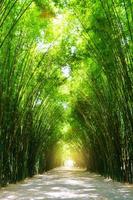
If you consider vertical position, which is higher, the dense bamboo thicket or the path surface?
the dense bamboo thicket

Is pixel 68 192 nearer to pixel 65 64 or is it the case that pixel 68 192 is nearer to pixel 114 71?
pixel 114 71

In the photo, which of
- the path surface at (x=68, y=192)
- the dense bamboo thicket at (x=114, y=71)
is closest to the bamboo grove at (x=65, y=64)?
the dense bamboo thicket at (x=114, y=71)

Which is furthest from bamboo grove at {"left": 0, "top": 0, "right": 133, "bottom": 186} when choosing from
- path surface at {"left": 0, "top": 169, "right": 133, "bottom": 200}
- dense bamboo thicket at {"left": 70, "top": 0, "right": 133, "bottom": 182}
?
path surface at {"left": 0, "top": 169, "right": 133, "bottom": 200}

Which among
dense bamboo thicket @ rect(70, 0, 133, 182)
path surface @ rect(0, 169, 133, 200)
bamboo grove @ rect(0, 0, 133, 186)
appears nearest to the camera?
path surface @ rect(0, 169, 133, 200)

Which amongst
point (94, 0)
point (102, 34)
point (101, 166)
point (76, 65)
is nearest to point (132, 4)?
point (94, 0)

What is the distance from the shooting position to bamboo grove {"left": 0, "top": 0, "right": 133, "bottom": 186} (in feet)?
32.3

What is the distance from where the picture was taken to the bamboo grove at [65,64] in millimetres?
9852

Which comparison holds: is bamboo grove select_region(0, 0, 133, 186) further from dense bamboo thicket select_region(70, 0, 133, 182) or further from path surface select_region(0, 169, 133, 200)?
path surface select_region(0, 169, 133, 200)

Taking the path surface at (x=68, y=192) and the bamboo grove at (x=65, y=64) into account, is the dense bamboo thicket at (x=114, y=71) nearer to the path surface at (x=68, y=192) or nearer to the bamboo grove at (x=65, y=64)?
Result: the bamboo grove at (x=65, y=64)

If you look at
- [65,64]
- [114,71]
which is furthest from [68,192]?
[65,64]

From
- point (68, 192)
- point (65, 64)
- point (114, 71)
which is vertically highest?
point (65, 64)

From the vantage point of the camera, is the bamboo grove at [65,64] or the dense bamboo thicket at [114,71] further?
the bamboo grove at [65,64]

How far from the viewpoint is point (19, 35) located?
11398mm

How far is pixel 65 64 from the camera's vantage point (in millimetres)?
14273
